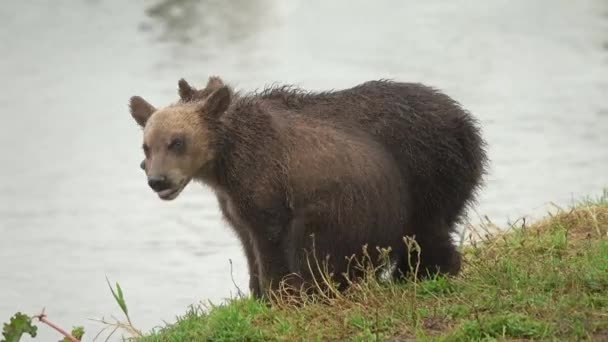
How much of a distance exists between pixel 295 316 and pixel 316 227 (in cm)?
76

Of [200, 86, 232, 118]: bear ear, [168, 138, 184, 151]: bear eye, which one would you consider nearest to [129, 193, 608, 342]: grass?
[168, 138, 184, 151]: bear eye

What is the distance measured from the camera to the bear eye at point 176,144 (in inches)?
367

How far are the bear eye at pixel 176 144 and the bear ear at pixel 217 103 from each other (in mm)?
295

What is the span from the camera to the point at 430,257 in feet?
32.8

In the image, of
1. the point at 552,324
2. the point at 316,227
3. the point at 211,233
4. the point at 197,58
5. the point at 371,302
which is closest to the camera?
the point at 552,324

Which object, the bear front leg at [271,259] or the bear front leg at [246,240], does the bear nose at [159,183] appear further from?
the bear front leg at [271,259]

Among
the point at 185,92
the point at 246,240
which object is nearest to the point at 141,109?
the point at 185,92

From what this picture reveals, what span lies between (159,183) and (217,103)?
0.70 metres

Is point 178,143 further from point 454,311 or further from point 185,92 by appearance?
point 454,311

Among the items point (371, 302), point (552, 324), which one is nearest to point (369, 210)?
point (371, 302)

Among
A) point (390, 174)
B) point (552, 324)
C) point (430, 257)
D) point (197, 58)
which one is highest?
point (197, 58)

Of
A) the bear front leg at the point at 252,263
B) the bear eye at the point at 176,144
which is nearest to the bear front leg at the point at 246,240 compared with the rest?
the bear front leg at the point at 252,263

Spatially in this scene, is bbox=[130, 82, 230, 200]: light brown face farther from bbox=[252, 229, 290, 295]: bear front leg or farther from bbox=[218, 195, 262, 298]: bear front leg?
bbox=[252, 229, 290, 295]: bear front leg

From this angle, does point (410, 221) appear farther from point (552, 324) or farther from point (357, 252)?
point (552, 324)
